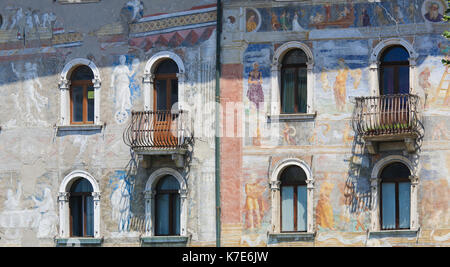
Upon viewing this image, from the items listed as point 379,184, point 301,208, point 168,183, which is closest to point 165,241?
point 168,183

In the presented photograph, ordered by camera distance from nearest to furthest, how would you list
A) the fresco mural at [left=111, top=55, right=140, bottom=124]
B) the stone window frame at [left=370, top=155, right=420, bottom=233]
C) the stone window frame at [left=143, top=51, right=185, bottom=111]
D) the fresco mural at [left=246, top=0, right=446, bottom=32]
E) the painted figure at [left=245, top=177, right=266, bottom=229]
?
the stone window frame at [left=370, top=155, right=420, bottom=233] < the fresco mural at [left=246, top=0, right=446, bottom=32] < the painted figure at [left=245, top=177, right=266, bottom=229] < the stone window frame at [left=143, top=51, right=185, bottom=111] < the fresco mural at [left=111, top=55, right=140, bottom=124]

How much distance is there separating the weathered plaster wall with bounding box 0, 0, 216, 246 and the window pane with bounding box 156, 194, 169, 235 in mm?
463

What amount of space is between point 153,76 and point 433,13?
811 cm

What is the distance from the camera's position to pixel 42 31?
34.7 metres

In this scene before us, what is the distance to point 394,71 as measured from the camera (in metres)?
31.2

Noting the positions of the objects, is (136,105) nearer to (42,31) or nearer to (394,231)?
(42,31)

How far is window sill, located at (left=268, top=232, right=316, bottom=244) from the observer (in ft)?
102

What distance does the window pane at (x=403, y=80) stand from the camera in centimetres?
3098

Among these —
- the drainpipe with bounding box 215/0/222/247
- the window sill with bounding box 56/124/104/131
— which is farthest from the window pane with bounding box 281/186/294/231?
the window sill with bounding box 56/124/104/131

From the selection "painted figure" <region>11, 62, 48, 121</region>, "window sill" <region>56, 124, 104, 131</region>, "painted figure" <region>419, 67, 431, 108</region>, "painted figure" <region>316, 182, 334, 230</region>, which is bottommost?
"painted figure" <region>316, 182, 334, 230</region>

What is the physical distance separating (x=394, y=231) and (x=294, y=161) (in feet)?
10.9

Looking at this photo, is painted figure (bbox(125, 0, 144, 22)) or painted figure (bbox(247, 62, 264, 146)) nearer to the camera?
painted figure (bbox(247, 62, 264, 146))

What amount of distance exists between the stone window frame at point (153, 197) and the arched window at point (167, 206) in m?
0.16

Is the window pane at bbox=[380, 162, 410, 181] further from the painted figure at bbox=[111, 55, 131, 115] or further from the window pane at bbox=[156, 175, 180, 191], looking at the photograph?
the painted figure at bbox=[111, 55, 131, 115]
